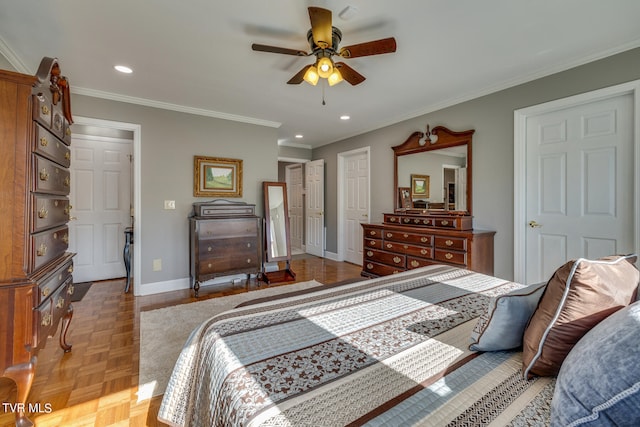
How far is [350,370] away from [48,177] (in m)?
1.85

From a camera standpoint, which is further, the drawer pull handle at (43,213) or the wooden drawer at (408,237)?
the wooden drawer at (408,237)

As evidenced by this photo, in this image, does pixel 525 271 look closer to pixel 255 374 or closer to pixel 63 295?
pixel 255 374

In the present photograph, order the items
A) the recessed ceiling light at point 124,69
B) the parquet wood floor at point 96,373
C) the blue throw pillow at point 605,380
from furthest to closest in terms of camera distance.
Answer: the recessed ceiling light at point 124,69 < the parquet wood floor at point 96,373 < the blue throw pillow at point 605,380

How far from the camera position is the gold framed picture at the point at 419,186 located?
3.91 m

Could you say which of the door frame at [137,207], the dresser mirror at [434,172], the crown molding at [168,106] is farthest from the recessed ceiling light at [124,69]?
the dresser mirror at [434,172]

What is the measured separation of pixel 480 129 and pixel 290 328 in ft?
10.8

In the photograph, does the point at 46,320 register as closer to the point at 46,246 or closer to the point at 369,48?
the point at 46,246

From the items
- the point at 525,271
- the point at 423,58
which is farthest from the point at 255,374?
the point at 525,271

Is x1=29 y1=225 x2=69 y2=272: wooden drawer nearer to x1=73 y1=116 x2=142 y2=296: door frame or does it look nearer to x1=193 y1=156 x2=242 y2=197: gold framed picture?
x1=73 y1=116 x2=142 y2=296: door frame

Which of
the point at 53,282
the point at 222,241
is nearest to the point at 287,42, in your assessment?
the point at 53,282

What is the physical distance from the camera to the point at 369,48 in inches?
78.2

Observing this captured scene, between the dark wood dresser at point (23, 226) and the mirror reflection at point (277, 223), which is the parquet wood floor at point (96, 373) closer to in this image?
the dark wood dresser at point (23, 226)

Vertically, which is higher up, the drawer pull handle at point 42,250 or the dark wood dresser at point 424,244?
the drawer pull handle at point 42,250

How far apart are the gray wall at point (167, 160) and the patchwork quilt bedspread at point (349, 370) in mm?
2875
